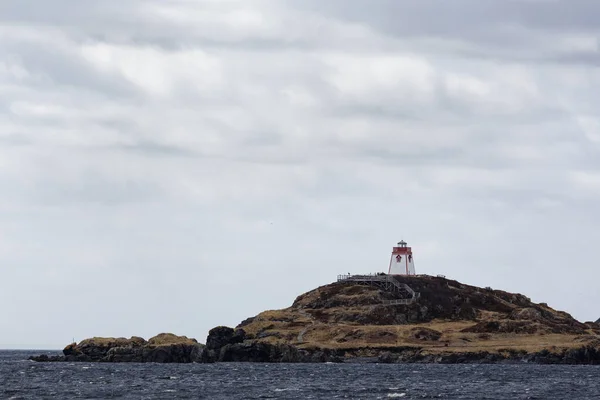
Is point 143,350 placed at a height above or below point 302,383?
above

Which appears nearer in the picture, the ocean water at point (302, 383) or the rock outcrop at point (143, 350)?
the ocean water at point (302, 383)

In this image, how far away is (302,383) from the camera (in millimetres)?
127125

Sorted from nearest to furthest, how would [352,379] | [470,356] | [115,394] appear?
[115,394]
[352,379]
[470,356]

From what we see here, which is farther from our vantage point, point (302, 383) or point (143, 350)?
point (143, 350)

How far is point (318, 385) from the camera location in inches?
4830

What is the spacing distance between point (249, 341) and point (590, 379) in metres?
75.2

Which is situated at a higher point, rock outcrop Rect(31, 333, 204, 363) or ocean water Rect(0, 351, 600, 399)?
rock outcrop Rect(31, 333, 204, 363)

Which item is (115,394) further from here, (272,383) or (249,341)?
(249,341)

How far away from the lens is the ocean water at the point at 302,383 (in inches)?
4277

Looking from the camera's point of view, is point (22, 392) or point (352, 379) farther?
point (352, 379)

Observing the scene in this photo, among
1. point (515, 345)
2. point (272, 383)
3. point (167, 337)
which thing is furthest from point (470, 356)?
point (272, 383)

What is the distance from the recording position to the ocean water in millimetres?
108625

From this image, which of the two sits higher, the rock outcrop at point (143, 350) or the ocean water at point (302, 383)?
the rock outcrop at point (143, 350)

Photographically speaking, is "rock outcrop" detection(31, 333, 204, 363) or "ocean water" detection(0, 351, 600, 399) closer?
"ocean water" detection(0, 351, 600, 399)
